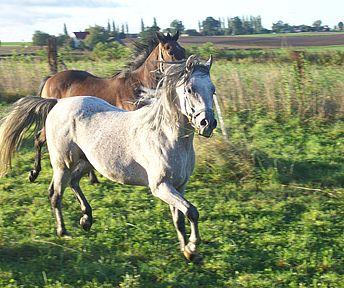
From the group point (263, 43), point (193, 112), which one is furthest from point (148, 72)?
point (263, 43)

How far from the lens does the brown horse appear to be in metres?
7.73

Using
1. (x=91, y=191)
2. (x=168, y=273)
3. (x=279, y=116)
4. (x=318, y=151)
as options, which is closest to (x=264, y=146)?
(x=318, y=151)

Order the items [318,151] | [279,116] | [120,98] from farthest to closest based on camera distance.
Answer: [279,116]
[318,151]
[120,98]

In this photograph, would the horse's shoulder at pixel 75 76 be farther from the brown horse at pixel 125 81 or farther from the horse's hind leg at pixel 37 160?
the horse's hind leg at pixel 37 160

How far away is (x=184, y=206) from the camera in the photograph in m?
4.63

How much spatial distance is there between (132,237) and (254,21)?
47.0 meters

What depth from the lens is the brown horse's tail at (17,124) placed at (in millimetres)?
6113

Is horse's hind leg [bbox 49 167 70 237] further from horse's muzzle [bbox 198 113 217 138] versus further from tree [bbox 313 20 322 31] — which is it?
tree [bbox 313 20 322 31]

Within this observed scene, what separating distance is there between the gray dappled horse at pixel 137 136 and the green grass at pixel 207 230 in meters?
0.32

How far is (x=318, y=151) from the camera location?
883cm

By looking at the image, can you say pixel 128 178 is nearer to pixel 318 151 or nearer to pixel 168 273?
pixel 168 273

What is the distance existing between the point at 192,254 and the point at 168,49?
3.67 m

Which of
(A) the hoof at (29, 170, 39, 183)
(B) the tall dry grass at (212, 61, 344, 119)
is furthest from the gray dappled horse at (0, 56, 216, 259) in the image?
(B) the tall dry grass at (212, 61, 344, 119)

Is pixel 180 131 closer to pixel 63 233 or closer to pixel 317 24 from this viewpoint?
pixel 63 233
